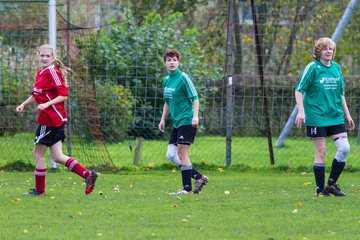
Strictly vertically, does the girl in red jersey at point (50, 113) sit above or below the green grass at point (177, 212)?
above

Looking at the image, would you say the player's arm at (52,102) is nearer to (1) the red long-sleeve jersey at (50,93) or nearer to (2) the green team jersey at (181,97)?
(1) the red long-sleeve jersey at (50,93)

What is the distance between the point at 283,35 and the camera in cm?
1659

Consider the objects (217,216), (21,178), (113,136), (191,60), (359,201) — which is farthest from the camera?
(191,60)

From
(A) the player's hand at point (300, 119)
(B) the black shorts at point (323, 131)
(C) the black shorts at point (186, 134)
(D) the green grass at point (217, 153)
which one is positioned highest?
(A) the player's hand at point (300, 119)

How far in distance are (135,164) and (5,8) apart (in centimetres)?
355

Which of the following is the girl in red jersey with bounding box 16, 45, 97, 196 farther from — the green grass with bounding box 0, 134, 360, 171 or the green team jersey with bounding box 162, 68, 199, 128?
the green grass with bounding box 0, 134, 360, 171

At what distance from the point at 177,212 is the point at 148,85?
8308mm

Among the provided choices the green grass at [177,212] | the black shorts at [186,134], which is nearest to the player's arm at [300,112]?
the green grass at [177,212]

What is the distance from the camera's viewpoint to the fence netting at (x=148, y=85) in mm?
13188

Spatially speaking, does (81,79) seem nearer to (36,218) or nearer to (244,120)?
(244,120)

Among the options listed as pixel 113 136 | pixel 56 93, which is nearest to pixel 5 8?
pixel 113 136

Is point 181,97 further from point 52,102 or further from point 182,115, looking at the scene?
point 52,102

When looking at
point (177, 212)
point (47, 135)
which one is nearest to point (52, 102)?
point (47, 135)

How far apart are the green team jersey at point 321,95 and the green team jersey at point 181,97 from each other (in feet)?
4.23
